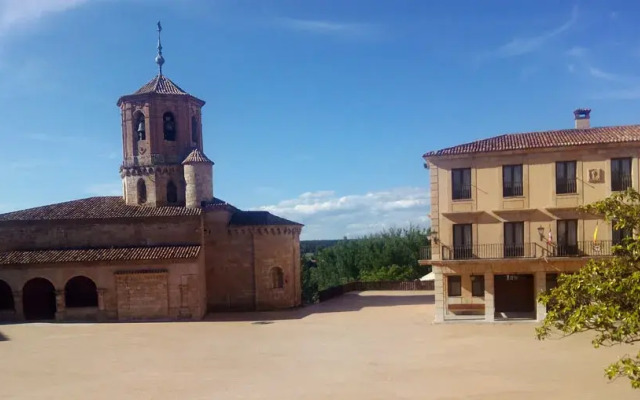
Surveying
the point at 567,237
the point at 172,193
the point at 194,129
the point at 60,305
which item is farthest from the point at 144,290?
the point at 567,237

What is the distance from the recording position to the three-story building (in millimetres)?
29625

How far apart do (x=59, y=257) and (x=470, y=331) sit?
84.3 feet

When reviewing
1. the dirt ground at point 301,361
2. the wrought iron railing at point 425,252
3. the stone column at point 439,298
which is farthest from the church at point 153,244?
the stone column at point 439,298

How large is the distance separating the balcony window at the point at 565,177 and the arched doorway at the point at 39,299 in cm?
3263

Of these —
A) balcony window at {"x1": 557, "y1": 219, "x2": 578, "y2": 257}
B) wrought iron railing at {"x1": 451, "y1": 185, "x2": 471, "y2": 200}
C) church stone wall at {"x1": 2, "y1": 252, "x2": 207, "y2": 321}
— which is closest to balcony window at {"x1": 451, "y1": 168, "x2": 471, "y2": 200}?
wrought iron railing at {"x1": 451, "y1": 185, "x2": 471, "y2": 200}

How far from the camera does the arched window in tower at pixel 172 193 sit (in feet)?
133

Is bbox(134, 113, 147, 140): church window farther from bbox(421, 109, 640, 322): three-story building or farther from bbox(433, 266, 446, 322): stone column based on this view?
bbox(433, 266, 446, 322): stone column

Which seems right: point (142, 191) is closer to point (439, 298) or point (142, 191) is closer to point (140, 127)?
point (140, 127)

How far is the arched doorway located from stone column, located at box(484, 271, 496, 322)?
28.0 m

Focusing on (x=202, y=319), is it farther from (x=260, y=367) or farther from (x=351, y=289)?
(x=351, y=289)

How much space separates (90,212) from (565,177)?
30.3 metres

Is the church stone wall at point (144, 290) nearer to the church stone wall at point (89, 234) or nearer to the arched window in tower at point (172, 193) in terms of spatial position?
the church stone wall at point (89, 234)

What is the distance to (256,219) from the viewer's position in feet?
131

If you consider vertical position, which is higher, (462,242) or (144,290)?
(462,242)
